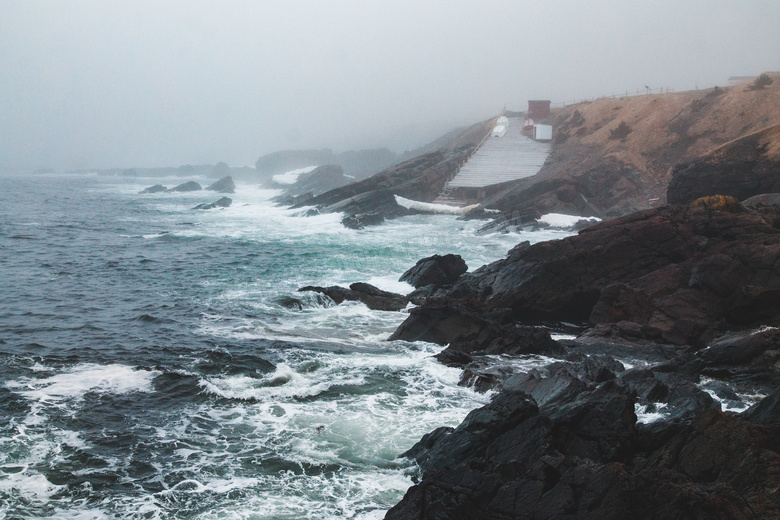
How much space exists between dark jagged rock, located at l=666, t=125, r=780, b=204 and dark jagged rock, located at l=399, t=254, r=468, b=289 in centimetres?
1201

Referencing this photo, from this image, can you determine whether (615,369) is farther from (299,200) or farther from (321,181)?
(321,181)

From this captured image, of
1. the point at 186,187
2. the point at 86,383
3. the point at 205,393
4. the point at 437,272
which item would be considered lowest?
the point at 205,393

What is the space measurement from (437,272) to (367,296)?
348 centimetres

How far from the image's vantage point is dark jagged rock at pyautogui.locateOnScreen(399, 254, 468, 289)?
22984 millimetres

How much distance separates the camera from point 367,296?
2095 cm

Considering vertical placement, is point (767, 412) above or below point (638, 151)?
below

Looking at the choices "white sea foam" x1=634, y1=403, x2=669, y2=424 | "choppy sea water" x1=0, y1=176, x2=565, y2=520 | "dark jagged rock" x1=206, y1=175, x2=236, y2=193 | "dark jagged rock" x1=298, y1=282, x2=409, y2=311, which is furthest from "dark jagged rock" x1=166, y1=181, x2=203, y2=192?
"white sea foam" x1=634, y1=403, x2=669, y2=424

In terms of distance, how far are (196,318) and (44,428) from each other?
26.0 ft

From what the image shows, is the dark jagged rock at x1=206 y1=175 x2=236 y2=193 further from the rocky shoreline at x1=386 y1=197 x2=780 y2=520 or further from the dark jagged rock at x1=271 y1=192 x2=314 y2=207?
the rocky shoreline at x1=386 y1=197 x2=780 y2=520

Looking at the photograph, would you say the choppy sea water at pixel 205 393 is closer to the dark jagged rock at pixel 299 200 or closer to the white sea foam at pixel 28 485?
the white sea foam at pixel 28 485

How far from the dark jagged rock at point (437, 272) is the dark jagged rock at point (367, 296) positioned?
5.77 feet

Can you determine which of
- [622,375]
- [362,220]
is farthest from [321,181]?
[622,375]

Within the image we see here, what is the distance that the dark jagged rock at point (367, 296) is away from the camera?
805 inches

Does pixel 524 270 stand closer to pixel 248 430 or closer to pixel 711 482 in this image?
pixel 248 430
